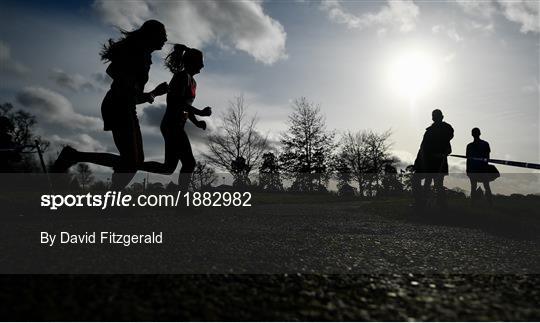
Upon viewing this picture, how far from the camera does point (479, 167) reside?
8.69 m

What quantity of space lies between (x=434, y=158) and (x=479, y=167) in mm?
1614

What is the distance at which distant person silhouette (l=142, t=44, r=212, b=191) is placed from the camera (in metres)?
4.85

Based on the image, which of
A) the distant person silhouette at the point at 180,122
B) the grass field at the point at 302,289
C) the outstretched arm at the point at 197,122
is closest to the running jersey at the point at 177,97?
the distant person silhouette at the point at 180,122

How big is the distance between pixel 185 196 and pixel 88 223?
1.29 metres

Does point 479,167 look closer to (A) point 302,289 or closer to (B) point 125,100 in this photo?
(B) point 125,100

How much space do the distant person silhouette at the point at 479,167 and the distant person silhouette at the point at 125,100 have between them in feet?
23.8

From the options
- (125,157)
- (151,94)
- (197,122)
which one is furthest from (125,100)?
(197,122)

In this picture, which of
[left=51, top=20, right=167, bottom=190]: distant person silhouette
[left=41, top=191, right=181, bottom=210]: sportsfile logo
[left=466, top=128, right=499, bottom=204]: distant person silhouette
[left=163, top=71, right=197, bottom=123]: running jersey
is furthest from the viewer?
[left=466, top=128, right=499, bottom=204]: distant person silhouette

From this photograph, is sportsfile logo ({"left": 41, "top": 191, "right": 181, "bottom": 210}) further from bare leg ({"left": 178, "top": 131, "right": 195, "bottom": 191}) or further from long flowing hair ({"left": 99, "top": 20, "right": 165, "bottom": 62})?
long flowing hair ({"left": 99, "top": 20, "right": 165, "bottom": 62})

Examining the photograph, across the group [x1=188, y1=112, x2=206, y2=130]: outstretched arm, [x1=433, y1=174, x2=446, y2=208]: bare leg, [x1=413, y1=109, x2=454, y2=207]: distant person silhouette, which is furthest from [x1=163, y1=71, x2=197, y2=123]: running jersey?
[x1=433, y1=174, x2=446, y2=208]: bare leg

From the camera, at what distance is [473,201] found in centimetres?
937

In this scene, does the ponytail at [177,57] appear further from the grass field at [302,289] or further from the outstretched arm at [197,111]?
the grass field at [302,289]

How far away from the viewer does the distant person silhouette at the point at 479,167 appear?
855 cm

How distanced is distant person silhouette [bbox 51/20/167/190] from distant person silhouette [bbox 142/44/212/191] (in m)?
0.66
